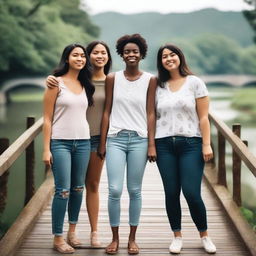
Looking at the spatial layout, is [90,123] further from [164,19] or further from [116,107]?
[164,19]

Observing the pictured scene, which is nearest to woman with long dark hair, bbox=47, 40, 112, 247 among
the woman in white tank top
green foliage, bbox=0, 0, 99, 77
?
the woman in white tank top

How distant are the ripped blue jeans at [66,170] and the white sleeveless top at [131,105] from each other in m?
0.24

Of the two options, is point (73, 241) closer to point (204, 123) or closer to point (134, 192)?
point (134, 192)

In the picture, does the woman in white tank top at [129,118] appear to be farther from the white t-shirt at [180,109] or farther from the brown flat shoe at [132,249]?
the brown flat shoe at [132,249]

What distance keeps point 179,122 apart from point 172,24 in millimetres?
131508

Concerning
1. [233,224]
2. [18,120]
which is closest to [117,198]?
[233,224]

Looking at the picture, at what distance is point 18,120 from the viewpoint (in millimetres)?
23594

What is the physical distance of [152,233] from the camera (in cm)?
442

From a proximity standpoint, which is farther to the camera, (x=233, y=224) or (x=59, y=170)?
(x=233, y=224)

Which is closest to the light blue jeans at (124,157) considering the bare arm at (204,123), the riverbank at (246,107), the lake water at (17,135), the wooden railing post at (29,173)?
the bare arm at (204,123)

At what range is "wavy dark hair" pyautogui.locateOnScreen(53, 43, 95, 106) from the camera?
3.66m

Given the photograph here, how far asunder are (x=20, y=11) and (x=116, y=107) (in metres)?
28.6

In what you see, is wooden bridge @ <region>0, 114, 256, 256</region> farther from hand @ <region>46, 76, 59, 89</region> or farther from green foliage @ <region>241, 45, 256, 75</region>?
green foliage @ <region>241, 45, 256, 75</region>

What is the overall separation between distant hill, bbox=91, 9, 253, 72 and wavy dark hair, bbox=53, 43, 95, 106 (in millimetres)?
110324
